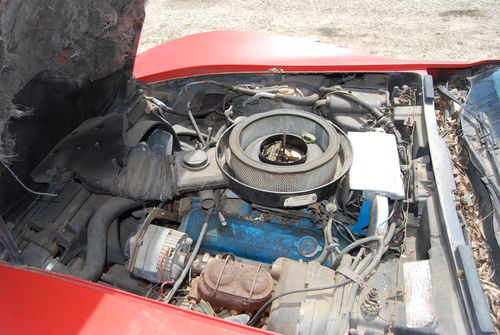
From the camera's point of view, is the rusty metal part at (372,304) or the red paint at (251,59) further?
the red paint at (251,59)

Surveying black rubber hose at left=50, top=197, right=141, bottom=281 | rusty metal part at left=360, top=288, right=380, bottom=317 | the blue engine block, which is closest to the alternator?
black rubber hose at left=50, top=197, right=141, bottom=281

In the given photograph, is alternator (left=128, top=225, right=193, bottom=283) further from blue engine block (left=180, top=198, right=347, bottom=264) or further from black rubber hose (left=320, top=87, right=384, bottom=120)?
black rubber hose (left=320, top=87, right=384, bottom=120)

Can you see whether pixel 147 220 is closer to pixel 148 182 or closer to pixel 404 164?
pixel 148 182

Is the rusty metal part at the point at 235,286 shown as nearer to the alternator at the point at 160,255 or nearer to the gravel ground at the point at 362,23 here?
the alternator at the point at 160,255

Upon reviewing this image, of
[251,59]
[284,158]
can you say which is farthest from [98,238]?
[251,59]

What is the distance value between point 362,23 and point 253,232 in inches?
217

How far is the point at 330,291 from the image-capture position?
62.9 inches

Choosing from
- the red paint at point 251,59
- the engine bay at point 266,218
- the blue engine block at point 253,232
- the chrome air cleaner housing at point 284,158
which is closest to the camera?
the engine bay at point 266,218

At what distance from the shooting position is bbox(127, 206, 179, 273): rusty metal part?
1.89 meters

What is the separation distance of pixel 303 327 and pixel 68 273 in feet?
3.42

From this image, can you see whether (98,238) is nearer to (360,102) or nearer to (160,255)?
(160,255)

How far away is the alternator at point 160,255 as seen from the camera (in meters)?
1.85

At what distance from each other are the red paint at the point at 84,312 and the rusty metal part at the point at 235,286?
0.71 feet

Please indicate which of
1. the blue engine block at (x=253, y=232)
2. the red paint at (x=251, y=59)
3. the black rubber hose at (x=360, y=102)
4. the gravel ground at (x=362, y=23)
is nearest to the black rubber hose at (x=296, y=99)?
the black rubber hose at (x=360, y=102)
